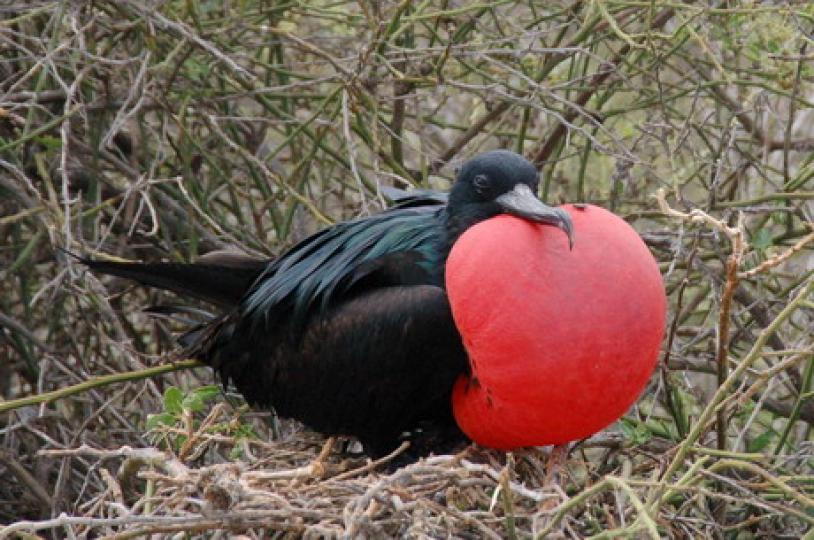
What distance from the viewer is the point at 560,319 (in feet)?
8.29

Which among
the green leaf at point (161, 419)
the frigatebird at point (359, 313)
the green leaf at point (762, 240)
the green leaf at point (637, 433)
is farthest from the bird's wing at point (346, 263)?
the green leaf at point (762, 240)

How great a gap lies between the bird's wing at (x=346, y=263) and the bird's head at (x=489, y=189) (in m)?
0.07

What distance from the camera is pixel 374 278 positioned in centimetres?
308

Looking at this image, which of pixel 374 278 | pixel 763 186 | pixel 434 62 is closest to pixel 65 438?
pixel 374 278

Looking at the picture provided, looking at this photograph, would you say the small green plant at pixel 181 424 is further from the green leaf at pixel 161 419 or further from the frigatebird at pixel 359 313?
the frigatebird at pixel 359 313

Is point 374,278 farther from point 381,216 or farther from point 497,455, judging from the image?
point 497,455

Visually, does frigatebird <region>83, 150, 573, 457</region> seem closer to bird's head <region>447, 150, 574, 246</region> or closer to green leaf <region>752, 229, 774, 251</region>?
bird's head <region>447, 150, 574, 246</region>

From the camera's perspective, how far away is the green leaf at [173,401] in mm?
2963

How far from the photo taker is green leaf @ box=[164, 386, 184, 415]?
296 cm

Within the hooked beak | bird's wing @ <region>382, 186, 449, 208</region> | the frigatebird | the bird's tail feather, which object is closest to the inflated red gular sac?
the hooked beak

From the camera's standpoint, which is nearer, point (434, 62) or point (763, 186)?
point (434, 62)

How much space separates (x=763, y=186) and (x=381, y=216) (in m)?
1.19

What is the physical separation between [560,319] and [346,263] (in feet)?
2.19

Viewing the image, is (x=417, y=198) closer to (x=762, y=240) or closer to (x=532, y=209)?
(x=532, y=209)
